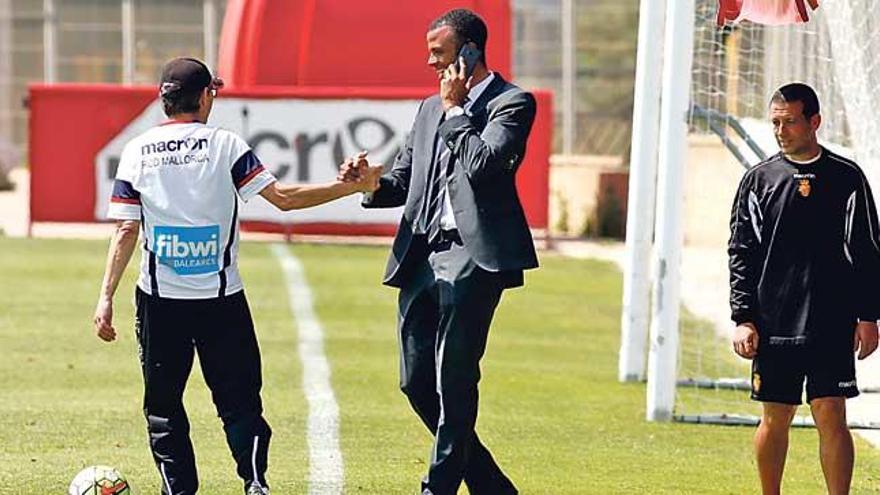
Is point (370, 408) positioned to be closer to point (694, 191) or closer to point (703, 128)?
point (703, 128)

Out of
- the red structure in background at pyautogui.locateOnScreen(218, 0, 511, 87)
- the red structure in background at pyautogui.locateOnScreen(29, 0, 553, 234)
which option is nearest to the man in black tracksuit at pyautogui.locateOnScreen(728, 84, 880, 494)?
the red structure in background at pyautogui.locateOnScreen(29, 0, 553, 234)

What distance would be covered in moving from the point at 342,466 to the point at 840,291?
2763 mm

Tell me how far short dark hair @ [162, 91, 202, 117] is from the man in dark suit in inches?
26.8

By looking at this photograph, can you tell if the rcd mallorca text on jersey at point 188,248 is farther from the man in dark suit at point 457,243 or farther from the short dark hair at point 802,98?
the short dark hair at point 802,98

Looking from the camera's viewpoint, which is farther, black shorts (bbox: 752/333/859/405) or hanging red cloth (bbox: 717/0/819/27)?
hanging red cloth (bbox: 717/0/819/27)

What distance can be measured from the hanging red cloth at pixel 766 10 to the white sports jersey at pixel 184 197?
310 centimetres

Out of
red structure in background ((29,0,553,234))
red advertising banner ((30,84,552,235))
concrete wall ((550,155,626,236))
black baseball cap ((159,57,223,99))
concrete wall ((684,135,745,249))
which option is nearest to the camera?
black baseball cap ((159,57,223,99))

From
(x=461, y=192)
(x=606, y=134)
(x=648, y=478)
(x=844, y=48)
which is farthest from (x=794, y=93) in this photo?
(x=606, y=134)

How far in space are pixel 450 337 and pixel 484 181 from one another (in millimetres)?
658

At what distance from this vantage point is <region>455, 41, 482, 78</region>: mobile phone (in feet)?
27.3

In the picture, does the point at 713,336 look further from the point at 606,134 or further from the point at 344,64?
the point at 606,134

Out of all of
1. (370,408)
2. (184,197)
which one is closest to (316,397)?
(370,408)

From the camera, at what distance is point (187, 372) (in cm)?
848

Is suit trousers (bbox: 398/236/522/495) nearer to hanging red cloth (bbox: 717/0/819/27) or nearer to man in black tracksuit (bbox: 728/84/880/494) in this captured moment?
man in black tracksuit (bbox: 728/84/880/494)
